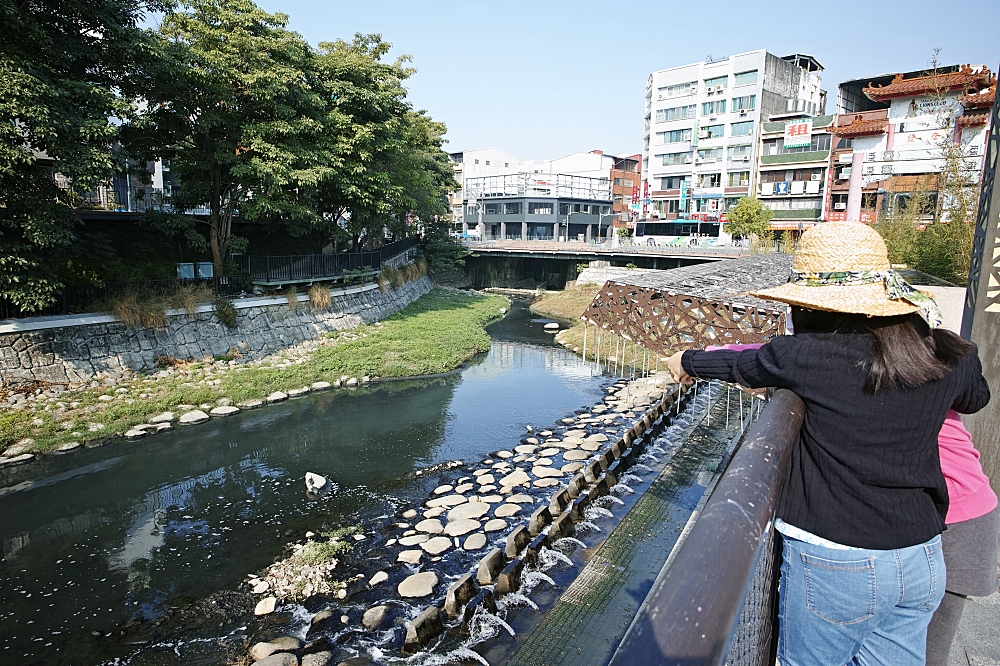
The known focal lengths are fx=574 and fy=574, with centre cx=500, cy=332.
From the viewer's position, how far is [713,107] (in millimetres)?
49000

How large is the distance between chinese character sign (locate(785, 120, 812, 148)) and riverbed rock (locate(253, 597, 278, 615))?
4557cm

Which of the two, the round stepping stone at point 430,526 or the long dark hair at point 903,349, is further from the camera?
the round stepping stone at point 430,526

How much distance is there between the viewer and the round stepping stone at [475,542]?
933cm

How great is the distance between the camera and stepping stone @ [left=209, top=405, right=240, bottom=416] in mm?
15483

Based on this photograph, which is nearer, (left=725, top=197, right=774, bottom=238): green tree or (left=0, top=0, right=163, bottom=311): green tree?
(left=0, top=0, right=163, bottom=311): green tree

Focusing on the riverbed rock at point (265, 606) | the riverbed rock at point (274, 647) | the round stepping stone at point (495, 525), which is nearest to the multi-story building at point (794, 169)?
the round stepping stone at point (495, 525)

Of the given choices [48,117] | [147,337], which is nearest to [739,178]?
[147,337]

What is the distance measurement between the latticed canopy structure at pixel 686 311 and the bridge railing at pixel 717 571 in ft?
35.0

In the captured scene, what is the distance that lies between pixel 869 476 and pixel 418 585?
25.3ft

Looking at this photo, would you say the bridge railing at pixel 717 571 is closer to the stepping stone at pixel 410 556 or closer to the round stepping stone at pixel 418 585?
the round stepping stone at pixel 418 585

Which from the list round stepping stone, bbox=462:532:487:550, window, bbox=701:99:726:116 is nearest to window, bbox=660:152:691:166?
window, bbox=701:99:726:116

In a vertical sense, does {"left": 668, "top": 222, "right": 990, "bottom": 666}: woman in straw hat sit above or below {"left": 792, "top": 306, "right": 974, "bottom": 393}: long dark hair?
below

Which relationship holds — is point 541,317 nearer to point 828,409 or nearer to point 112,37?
point 112,37

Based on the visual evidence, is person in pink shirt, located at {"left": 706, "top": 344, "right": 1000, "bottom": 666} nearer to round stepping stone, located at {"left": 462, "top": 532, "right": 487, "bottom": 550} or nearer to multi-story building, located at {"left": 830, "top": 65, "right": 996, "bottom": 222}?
round stepping stone, located at {"left": 462, "top": 532, "right": 487, "bottom": 550}
